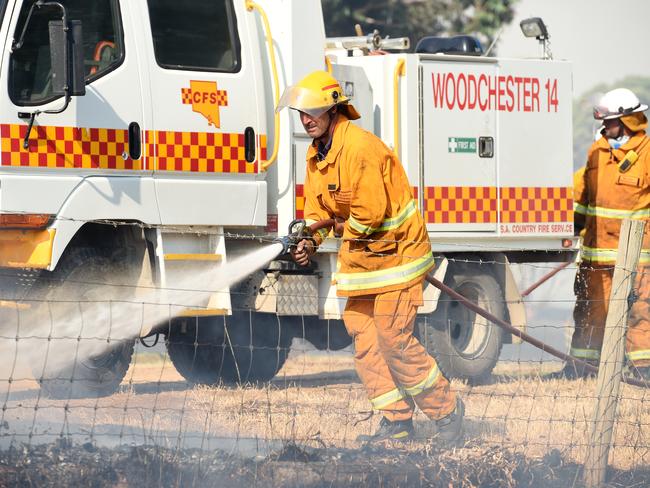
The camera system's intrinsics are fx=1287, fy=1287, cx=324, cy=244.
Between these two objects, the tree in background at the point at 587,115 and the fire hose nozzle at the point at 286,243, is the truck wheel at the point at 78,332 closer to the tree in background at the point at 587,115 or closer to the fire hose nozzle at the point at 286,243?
the fire hose nozzle at the point at 286,243

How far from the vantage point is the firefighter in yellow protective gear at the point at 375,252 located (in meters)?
6.11

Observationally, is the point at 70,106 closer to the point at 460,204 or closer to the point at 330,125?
the point at 330,125

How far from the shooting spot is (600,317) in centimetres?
941

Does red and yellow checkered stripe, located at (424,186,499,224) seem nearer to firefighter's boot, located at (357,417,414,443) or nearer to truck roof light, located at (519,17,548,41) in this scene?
truck roof light, located at (519,17,548,41)

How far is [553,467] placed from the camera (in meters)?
5.80

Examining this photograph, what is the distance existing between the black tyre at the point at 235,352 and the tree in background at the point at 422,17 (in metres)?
11.9

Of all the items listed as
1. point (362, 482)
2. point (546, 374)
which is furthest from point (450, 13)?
point (362, 482)

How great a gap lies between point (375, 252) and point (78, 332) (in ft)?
6.70

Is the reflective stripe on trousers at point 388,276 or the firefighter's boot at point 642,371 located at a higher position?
the reflective stripe on trousers at point 388,276

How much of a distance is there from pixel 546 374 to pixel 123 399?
12.2 feet

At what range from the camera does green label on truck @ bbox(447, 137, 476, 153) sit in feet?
29.1

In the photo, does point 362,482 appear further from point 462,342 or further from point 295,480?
point 462,342

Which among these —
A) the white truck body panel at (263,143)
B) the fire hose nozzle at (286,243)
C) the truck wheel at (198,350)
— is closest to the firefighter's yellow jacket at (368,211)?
the fire hose nozzle at (286,243)

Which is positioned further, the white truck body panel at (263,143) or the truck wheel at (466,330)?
the truck wheel at (466,330)
